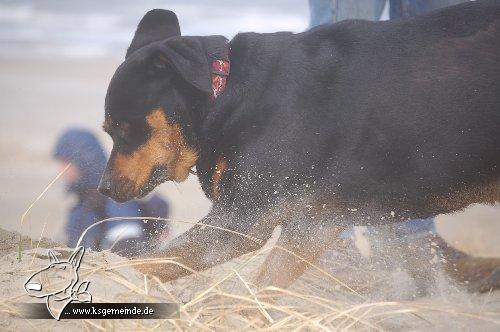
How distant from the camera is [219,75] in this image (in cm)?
231

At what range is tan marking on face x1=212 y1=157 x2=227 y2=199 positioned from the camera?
2.34m

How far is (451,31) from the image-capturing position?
2359 millimetres

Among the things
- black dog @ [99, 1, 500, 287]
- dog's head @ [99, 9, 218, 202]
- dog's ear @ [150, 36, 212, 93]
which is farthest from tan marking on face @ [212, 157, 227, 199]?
dog's ear @ [150, 36, 212, 93]

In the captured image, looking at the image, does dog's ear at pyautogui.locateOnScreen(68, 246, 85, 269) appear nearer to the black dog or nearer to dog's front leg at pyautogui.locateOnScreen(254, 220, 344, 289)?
the black dog

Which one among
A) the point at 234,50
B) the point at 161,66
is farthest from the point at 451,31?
the point at 161,66

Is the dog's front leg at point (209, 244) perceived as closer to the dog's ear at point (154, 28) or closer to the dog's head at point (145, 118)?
the dog's head at point (145, 118)

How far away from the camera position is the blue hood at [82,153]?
2.56 meters

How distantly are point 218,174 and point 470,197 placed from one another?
788 millimetres

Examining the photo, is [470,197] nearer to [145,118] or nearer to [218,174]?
[218,174]

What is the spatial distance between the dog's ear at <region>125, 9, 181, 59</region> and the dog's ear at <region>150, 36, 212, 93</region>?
251 mm

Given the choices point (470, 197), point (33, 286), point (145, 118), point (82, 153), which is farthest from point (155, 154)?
point (470, 197)

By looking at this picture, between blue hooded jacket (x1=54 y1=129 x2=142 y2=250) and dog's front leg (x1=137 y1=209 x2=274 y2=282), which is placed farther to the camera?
blue hooded jacket (x1=54 y1=129 x2=142 y2=250)

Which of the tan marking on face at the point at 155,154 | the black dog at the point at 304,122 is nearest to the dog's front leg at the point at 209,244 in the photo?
the black dog at the point at 304,122

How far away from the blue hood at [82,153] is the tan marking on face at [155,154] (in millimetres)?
190
